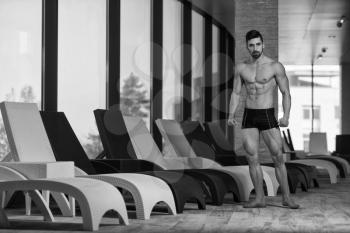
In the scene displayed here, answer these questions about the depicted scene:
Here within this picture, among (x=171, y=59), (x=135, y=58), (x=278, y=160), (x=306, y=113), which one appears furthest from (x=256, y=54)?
(x=306, y=113)

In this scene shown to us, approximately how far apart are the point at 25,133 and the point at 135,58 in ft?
Answer: 15.4

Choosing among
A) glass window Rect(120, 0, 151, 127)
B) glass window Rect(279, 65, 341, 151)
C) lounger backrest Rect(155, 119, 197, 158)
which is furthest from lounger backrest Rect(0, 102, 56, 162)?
glass window Rect(279, 65, 341, 151)

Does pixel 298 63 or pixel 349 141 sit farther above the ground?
pixel 298 63

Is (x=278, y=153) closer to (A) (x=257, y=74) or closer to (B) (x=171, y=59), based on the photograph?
(A) (x=257, y=74)

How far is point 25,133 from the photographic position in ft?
20.4

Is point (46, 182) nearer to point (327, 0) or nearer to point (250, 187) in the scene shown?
point (250, 187)

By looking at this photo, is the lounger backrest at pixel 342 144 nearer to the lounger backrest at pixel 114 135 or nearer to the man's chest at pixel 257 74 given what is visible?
the lounger backrest at pixel 114 135

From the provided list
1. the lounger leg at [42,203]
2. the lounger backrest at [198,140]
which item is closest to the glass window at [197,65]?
the lounger backrest at [198,140]

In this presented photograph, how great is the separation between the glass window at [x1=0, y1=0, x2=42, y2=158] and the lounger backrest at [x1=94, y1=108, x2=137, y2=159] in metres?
0.87

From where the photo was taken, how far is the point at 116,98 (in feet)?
32.8

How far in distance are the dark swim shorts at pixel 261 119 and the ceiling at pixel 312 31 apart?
7.43 meters

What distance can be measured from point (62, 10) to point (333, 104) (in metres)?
17.0

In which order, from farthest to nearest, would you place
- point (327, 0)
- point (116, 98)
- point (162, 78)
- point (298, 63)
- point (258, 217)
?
1. point (298, 63)
2. point (327, 0)
3. point (162, 78)
4. point (116, 98)
5. point (258, 217)

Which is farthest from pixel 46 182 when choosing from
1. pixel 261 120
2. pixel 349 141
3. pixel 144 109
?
pixel 349 141
